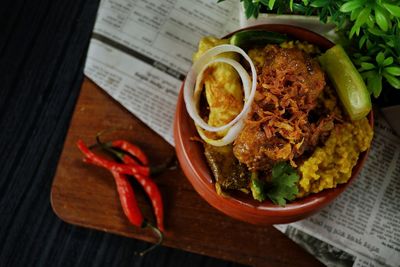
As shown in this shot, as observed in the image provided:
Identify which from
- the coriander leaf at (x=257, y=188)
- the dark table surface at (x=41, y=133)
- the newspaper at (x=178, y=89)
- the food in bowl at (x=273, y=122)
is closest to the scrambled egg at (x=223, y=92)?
the food in bowl at (x=273, y=122)

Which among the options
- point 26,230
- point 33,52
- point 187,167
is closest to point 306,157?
point 187,167

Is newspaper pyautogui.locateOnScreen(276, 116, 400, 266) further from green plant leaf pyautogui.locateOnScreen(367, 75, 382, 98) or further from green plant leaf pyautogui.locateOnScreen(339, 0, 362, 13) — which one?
green plant leaf pyautogui.locateOnScreen(339, 0, 362, 13)

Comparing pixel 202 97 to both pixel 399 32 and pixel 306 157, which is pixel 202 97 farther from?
pixel 399 32

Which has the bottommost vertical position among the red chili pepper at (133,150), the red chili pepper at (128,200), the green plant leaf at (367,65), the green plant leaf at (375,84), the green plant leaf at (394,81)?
the red chili pepper at (128,200)

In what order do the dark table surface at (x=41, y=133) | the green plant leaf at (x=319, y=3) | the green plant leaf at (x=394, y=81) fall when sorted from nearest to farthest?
the green plant leaf at (x=319, y=3) < the green plant leaf at (x=394, y=81) < the dark table surface at (x=41, y=133)

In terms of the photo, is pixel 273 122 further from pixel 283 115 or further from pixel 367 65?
pixel 367 65

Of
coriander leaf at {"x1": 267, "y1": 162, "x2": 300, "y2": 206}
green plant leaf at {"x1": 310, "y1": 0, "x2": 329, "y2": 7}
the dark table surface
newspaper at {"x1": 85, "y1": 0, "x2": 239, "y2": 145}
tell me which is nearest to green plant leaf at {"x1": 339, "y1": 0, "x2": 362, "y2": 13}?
green plant leaf at {"x1": 310, "y1": 0, "x2": 329, "y2": 7}

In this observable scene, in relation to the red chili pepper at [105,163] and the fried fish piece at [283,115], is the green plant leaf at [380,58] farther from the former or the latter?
the red chili pepper at [105,163]

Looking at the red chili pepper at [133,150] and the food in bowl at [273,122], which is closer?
the food in bowl at [273,122]
